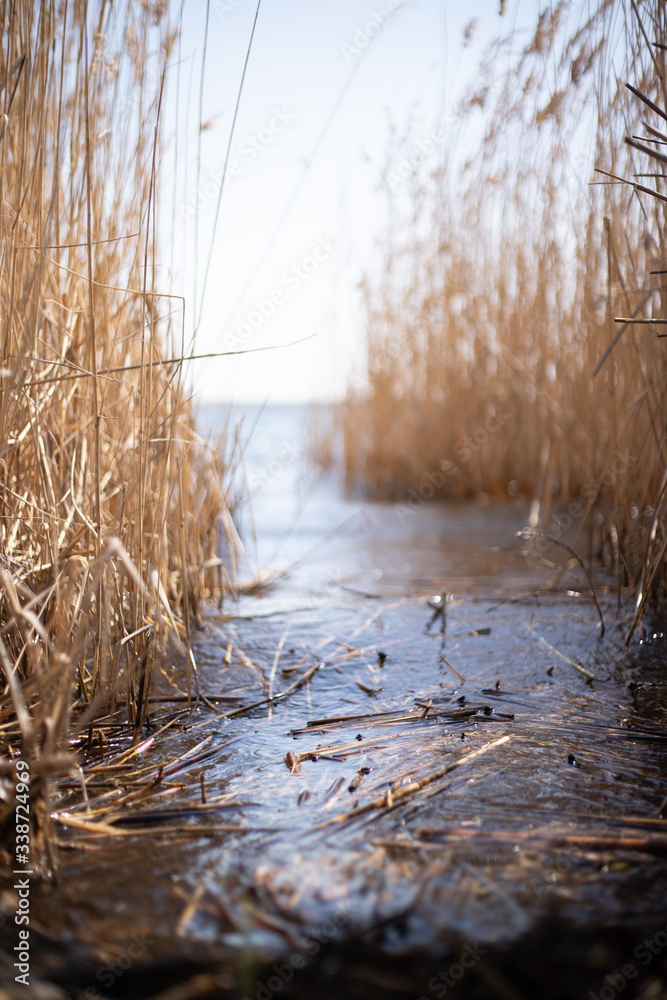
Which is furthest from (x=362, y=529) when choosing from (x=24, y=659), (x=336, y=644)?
(x=24, y=659)

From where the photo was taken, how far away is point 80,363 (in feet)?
4.36

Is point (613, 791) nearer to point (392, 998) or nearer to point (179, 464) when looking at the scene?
point (392, 998)

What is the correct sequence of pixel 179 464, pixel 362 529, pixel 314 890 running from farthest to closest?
pixel 362 529
pixel 179 464
pixel 314 890

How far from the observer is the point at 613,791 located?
88 centimetres

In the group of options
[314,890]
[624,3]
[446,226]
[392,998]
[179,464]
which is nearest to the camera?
[392,998]

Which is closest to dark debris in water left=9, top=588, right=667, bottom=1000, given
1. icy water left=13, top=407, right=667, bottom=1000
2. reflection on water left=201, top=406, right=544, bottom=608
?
icy water left=13, top=407, right=667, bottom=1000

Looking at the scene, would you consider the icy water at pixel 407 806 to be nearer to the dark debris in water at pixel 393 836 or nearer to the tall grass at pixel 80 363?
the dark debris in water at pixel 393 836

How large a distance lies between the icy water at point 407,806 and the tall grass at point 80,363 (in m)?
0.22

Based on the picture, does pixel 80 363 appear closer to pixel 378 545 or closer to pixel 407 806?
pixel 407 806

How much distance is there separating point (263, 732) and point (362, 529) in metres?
2.12

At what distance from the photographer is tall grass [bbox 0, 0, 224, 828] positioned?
1045 mm

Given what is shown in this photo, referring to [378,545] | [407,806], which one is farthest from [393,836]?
[378,545]

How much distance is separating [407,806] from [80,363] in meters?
0.97

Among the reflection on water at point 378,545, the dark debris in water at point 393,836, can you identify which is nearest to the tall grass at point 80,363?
the dark debris in water at point 393,836
